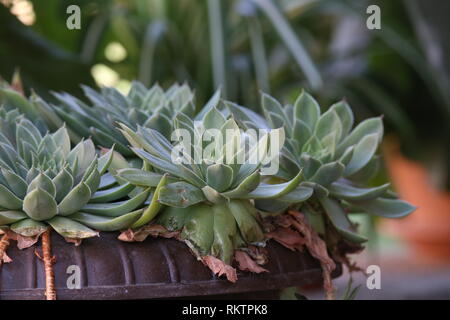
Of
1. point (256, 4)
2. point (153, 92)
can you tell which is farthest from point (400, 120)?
point (153, 92)

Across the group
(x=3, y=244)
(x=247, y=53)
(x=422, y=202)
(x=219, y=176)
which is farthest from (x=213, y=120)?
(x=422, y=202)

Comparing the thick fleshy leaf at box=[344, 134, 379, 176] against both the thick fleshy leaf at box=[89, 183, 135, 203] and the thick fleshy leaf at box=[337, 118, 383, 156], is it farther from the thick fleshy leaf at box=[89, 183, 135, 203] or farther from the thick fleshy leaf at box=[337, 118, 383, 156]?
the thick fleshy leaf at box=[89, 183, 135, 203]

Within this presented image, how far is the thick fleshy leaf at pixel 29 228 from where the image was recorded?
35 cm

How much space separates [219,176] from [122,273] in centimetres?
8

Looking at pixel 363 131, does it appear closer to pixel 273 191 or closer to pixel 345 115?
pixel 345 115

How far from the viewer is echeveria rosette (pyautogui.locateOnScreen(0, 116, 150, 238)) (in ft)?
1.14

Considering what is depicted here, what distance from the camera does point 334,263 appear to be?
44 cm

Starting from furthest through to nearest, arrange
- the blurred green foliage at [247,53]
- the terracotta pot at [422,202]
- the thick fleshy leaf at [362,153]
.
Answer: the terracotta pot at [422,202]
the blurred green foliage at [247,53]
the thick fleshy leaf at [362,153]

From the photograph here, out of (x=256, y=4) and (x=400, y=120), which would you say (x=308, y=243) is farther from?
(x=400, y=120)

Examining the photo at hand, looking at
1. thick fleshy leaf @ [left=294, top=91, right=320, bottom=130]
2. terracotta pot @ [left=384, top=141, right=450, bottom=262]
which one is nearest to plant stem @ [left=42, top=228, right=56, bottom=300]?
thick fleshy leaf @ [left=294, top=91, right=320, bottom=130]

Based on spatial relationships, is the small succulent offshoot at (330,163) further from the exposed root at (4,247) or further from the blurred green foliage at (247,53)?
the blurred green foliage at (247,53)

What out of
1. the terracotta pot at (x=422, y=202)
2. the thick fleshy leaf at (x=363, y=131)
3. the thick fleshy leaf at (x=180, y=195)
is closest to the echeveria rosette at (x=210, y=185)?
the thick fleshy leaf at (x=180, y=195)

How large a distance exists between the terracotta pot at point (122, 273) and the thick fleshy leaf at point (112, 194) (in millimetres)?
24

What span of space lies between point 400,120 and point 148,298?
1157mm
